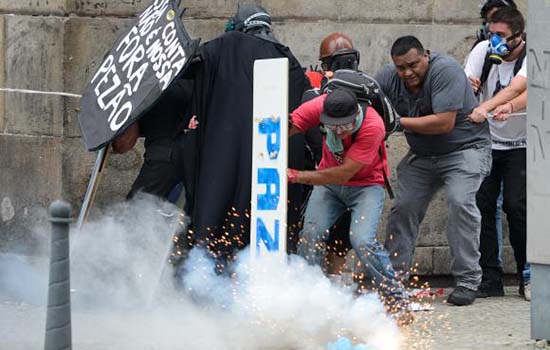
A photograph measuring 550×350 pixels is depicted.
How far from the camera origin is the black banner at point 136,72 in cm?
702

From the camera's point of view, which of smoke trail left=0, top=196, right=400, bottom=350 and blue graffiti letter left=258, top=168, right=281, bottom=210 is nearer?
blue graffiti letter left=258, top=168, right=281, bottom=210

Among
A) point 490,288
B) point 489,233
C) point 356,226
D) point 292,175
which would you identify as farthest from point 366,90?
point 490,288

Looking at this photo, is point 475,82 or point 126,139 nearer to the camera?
point 126,139

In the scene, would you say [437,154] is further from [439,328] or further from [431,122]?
[439,328]

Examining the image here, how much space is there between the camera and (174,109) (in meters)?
7.41

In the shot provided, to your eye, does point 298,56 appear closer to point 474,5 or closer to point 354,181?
point 474,5

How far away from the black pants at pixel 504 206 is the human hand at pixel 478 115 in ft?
1.58

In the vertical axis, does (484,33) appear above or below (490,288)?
above

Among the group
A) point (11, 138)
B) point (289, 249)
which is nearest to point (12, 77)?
point (11, 138)

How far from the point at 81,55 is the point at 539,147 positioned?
3672 millimetres

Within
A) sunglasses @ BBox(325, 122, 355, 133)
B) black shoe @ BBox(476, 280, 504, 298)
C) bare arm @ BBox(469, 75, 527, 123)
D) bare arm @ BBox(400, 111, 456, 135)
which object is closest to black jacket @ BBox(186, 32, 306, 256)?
sunglasses @ BBox(325, 122, 355, 133)

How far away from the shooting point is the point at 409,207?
7844mm

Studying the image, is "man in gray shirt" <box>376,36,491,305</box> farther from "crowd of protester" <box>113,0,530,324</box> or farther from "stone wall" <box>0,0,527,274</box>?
"stone wall" <box>0,0,527,274</box>

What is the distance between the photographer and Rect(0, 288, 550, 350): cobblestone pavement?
21.1ft
